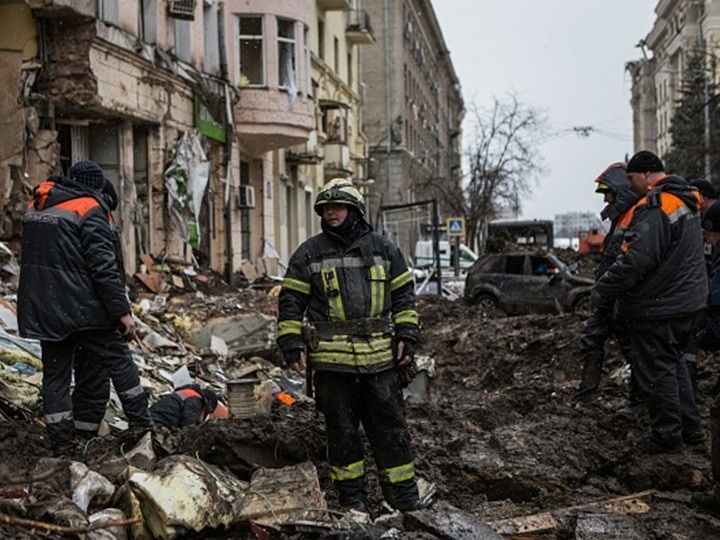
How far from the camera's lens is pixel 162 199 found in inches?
676

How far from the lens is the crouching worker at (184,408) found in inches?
246

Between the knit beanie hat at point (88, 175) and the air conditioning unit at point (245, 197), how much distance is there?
15640mm

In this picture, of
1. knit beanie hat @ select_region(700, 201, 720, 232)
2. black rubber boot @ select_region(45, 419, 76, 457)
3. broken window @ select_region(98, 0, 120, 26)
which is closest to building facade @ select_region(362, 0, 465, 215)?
broken window @ select_region(98, 0, 120, 26)

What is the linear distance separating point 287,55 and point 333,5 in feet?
31.2

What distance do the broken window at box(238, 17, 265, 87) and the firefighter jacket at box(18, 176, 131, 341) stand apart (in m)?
17.6

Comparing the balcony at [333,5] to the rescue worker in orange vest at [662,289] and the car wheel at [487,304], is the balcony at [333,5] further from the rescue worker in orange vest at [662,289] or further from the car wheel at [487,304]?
the rescue worker in orange vest at [662,289]

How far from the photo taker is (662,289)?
5.76m

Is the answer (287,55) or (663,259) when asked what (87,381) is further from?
(287,55)

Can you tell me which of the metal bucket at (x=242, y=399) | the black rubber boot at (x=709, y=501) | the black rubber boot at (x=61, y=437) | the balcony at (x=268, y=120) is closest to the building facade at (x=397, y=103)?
the balcony at (x=268, y=120)

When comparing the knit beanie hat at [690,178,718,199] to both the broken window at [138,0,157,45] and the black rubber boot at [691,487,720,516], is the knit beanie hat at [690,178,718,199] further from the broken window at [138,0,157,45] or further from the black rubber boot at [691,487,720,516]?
the broken window at [138,0,157,45]

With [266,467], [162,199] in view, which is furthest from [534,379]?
[162,199]

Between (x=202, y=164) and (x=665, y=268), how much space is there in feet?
46.0

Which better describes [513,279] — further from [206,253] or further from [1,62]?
[1,62]

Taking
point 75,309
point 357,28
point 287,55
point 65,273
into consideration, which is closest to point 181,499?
point 75,309
